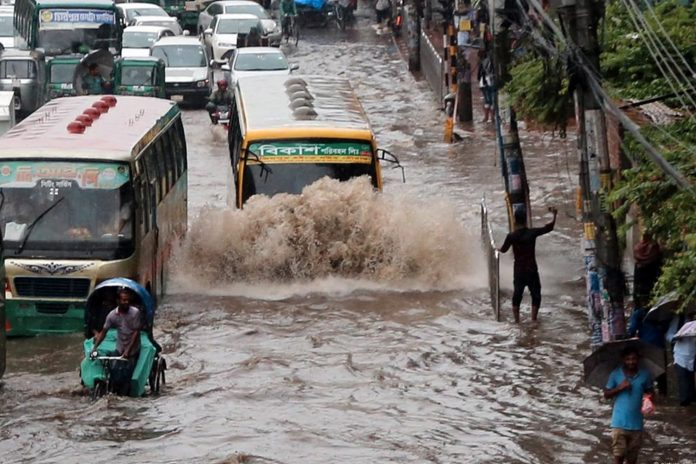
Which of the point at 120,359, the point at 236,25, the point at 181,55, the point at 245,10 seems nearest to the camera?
the point at 120,359

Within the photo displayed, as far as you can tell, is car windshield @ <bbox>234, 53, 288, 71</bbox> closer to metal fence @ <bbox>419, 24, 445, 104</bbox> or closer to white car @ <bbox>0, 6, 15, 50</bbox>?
metal fence @ <bbox>419, 24, 445, 104</bbox>

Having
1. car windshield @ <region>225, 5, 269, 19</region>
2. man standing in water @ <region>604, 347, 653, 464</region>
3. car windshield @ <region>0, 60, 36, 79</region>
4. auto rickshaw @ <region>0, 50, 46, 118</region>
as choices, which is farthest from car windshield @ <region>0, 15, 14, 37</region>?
man standing in water @ <region>604, 347, 653, 464</region>

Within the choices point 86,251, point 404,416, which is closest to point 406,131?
point 86,251

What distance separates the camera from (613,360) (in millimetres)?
12445

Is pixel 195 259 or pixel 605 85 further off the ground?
pixel 605 85

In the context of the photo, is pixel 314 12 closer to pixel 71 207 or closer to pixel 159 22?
pixel 159 22

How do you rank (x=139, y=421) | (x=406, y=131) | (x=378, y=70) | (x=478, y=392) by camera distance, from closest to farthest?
(x=139, y=421), (x=478, y=392), (x=406, y=131), (x=378, y=70)

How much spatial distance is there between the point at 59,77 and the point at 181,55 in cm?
396

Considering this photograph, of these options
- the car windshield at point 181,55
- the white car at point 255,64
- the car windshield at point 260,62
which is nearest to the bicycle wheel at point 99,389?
the white car at point 255,64

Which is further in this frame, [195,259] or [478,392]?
[195,259]

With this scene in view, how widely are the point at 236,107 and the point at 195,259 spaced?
3.56m

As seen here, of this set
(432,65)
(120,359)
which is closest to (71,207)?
(120,359)

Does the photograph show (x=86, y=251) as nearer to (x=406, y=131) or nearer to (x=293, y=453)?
(x=293, y=453)

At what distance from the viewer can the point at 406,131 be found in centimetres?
3684
